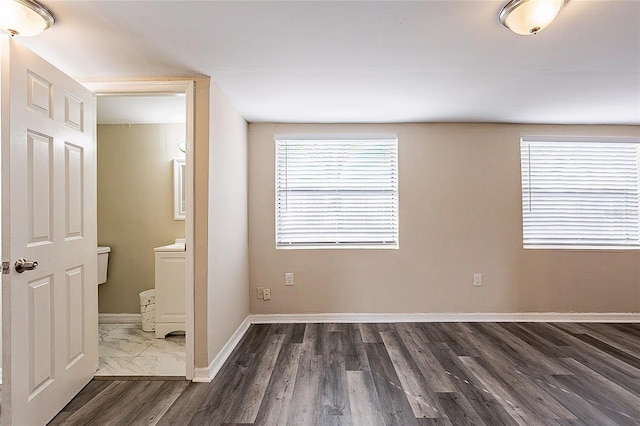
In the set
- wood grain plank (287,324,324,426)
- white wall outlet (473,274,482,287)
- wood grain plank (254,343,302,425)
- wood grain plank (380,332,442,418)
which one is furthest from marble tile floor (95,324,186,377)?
white wall outlet (473,274,482,287)

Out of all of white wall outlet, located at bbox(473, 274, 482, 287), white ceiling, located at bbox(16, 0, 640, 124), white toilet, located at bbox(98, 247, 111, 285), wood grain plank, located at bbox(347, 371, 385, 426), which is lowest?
wood grain plank, located at bbox(347, 371, 385, 426)

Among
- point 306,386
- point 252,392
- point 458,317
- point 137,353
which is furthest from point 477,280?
point 137,353

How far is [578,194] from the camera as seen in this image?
3508 mm

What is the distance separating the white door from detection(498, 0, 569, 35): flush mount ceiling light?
93.9 inches

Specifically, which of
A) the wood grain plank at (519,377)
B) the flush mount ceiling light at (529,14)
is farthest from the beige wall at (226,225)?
the wood grain plank at (519,377)

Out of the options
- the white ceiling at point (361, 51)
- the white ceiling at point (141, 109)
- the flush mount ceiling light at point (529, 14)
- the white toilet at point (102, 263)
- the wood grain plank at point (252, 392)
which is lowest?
the wood grain plank at point (252, 392)

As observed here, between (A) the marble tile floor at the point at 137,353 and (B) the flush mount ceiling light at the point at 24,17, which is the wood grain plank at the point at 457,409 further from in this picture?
(B) the flush mount ceiling light at the point at 24,17

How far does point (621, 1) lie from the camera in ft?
4.89

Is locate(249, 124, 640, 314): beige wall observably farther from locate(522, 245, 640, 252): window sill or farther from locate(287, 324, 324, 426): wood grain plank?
locate(287, 324, 324, 426): wood grain plank

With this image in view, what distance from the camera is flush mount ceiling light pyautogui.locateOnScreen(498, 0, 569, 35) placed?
4.75 ft

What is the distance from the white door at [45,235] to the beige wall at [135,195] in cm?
127

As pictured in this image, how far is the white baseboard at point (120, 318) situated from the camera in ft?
11.3

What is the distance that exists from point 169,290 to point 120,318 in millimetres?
933

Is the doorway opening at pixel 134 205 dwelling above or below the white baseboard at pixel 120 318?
above
